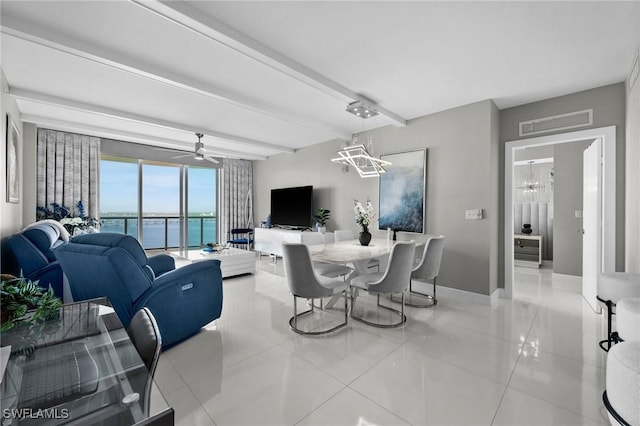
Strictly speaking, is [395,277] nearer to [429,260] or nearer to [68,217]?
[429,260]

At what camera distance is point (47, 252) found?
300 centimetres

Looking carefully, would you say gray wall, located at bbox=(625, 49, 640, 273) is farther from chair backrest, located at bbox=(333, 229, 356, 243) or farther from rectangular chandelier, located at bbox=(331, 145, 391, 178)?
chair backrest, located at bbox=(333, 229, 356, 243)

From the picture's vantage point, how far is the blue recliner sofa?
6.75ft

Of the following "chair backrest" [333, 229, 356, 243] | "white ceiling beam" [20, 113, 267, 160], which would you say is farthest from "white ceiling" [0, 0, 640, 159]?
"chair backrest" [333, 229, 356, 243]

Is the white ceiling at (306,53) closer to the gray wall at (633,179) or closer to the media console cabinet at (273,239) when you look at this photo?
the gray wall at (633,179)

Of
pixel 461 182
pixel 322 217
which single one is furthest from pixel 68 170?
pixel 461 182

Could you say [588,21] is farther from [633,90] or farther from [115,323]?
[115,323]

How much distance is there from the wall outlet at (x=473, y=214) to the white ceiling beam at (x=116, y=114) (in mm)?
4220

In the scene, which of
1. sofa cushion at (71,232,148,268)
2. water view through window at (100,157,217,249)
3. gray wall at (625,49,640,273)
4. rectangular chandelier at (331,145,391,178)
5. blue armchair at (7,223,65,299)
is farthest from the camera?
water view through window at (100,157,217,249)

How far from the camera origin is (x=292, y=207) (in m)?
6.32

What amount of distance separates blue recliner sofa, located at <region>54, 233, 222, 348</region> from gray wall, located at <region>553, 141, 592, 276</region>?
575cm

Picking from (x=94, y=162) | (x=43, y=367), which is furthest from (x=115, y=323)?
(x=94, y=162)

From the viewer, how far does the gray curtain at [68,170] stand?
15.5 feet

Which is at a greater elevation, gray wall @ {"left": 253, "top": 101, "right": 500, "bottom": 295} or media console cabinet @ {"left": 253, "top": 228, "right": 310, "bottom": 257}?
gray wall @ {"left": 253, "top": 101, "right": 500, "bottom": 295}
